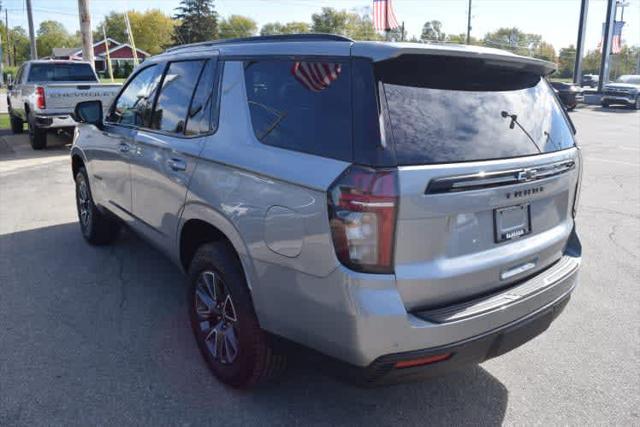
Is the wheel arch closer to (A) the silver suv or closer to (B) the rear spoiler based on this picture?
(A) the silver suv

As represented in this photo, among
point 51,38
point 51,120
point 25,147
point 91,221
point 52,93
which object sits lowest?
point 25,147

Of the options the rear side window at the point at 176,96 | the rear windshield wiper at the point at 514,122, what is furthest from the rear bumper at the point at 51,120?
the rear windshield wiper at the point at 514,122

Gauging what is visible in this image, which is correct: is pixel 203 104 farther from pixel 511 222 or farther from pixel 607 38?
pixel 607 38

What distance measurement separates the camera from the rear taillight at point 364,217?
7.30 ft

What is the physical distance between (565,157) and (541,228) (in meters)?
0.42

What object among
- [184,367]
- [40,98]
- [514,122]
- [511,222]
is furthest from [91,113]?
[40,98]

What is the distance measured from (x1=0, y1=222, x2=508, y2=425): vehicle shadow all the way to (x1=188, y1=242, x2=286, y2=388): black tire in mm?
162

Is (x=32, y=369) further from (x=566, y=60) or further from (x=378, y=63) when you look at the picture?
(x=566, y=60)

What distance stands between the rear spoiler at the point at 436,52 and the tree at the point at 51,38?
414ft

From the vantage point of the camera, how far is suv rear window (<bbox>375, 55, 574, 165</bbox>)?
2.38 m

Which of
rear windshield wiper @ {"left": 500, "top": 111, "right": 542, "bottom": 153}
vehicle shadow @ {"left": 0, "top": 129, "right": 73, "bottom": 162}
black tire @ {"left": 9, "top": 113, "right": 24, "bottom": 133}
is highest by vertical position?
rear windshield wiper @ {"left": 500, "top": 111, "right": 542, "bottom": 153}

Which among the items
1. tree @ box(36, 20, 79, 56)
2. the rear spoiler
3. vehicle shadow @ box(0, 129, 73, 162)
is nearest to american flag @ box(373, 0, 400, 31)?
vehicle shadow @ box(0, 129, 73, 162)

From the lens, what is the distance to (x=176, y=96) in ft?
12.2

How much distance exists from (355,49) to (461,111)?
57 cm
